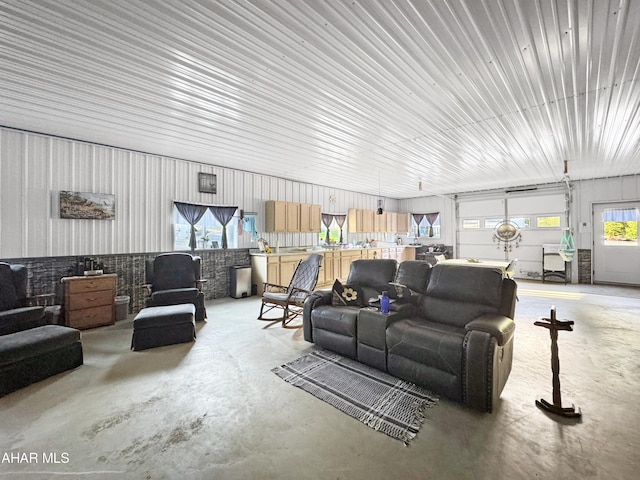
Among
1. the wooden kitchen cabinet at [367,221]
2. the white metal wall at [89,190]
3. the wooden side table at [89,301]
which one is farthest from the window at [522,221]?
the wooden side table at [89,301]

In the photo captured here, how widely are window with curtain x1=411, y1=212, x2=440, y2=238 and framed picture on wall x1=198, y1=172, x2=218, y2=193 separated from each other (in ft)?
25.8

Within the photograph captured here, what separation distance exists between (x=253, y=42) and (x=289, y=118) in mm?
1461

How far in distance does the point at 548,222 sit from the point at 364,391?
897cm

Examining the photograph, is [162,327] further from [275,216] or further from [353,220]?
[353,220]

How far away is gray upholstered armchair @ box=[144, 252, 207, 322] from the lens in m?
4.25

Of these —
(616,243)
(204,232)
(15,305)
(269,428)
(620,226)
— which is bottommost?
(269,428)

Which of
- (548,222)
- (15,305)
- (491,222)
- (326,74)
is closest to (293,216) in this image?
(326,74)

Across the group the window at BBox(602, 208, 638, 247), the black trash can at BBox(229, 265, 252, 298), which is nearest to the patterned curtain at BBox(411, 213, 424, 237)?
the window at BBox(602, 208, 638, 247)

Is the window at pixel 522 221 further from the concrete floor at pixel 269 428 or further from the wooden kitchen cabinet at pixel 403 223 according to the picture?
A: the concrete floor at pixel 269 428

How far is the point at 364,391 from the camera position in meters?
2.49

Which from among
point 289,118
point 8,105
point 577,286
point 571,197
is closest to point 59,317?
point 8,105

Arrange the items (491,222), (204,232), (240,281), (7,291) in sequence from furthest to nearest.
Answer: (491,222) < (240,281) < (204,232) < (7,291)

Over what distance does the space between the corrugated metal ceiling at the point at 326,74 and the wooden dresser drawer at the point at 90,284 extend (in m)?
2.17

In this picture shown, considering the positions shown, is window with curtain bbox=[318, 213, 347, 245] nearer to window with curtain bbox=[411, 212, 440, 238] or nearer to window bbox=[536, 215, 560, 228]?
window with curtain bbox=[411, 212, 440, 238]
